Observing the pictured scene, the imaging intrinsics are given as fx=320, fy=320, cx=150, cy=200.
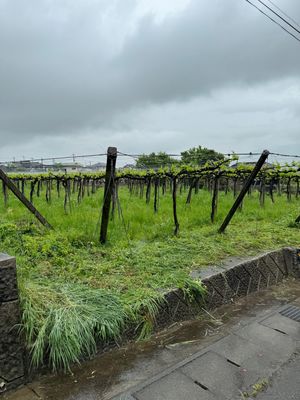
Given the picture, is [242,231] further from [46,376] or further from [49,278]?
[46,376]

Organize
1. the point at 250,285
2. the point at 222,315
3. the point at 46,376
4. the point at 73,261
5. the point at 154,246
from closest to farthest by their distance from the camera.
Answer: the point at 46,376
the point at 222,315
the point at 73,261
the point at 250,285
the point at 154,246

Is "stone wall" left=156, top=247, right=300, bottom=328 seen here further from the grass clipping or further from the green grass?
the grass clipping

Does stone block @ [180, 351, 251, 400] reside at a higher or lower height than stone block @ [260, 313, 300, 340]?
higher

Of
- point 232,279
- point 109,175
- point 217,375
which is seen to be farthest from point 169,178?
point 217,375

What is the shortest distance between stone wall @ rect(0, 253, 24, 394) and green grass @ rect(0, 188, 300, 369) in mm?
95

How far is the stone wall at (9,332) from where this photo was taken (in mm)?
2229

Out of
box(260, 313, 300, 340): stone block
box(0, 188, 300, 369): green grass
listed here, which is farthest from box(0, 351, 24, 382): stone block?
box(260, 313, 300, 340): stone block

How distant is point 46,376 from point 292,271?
418 cm

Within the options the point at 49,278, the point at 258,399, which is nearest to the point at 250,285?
the point at 258,399

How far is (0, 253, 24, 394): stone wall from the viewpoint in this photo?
2229 mm

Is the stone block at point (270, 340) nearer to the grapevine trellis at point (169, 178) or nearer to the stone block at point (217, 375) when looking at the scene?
the stone block at point (217, 375)

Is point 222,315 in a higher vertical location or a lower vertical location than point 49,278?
lower

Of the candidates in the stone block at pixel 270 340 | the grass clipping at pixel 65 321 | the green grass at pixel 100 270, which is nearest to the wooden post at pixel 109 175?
the green grass at pixel 100 270

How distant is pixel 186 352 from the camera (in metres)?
2.80
